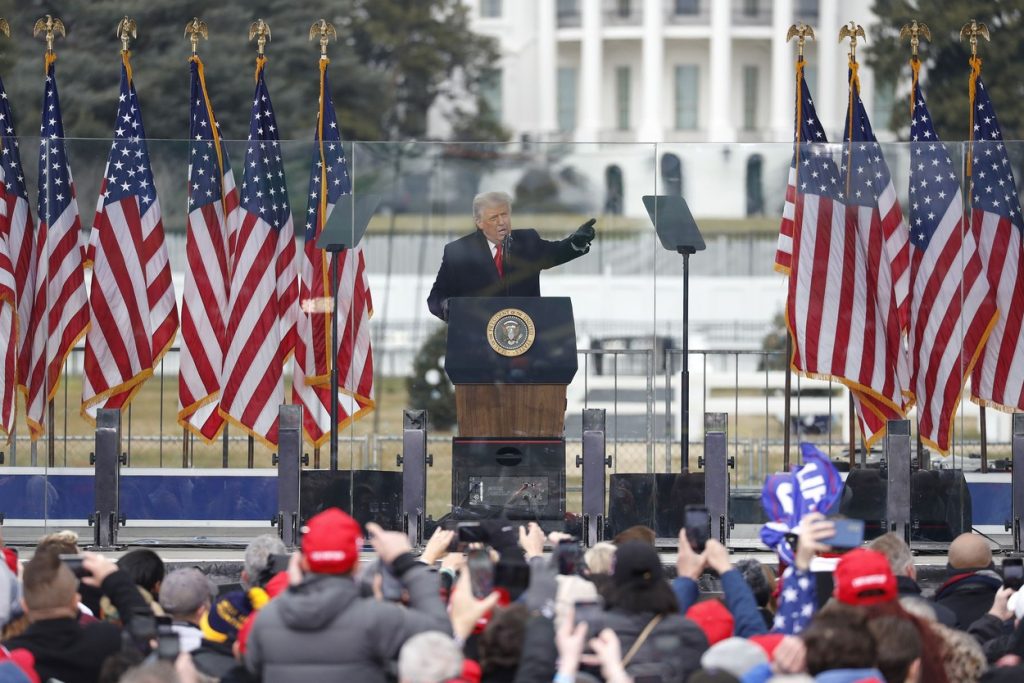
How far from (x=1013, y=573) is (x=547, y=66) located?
84.8 meters

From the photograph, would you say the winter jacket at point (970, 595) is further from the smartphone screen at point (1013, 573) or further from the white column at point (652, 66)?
the white column at point (652, 66)

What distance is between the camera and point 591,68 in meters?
95.6

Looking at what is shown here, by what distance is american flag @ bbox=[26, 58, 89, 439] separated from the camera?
1672 cm

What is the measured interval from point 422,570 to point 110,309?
322 inches

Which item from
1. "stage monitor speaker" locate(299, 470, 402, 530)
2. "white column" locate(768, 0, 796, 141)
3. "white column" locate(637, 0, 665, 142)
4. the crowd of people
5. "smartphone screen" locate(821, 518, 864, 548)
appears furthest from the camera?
"white column" locate(637, 0, 665, 142)

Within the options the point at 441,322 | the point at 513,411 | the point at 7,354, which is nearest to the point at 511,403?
the point at 513,411

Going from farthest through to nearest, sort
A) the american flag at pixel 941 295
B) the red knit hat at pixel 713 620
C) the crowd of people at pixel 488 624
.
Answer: the american flag at pixel 941 295 → the red knit hat at pixel 713 620 → the crowd of people at pixel 488 624

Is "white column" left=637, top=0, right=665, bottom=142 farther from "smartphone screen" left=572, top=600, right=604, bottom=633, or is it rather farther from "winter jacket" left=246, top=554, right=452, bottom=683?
"winter jacket" left=246, top=554, right=452, bottom=683

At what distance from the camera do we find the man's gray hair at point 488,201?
1695cm

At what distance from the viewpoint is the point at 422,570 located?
9219mm

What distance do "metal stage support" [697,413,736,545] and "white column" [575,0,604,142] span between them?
260 ft

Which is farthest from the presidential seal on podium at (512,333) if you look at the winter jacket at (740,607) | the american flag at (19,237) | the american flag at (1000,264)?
the winter jacket at (740,607)

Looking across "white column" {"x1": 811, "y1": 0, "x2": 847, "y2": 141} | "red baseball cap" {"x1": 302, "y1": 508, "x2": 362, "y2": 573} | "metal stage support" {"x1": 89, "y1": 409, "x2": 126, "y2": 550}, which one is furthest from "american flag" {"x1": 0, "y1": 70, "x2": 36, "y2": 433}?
"white column" {"x1": 811, "y1": 0, "x2": 847, "y2": 141}

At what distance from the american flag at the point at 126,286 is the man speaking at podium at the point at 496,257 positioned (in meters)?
2.11
